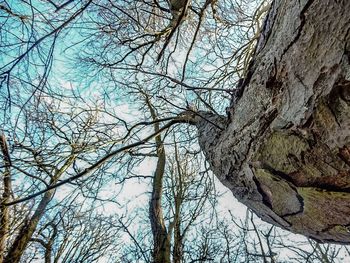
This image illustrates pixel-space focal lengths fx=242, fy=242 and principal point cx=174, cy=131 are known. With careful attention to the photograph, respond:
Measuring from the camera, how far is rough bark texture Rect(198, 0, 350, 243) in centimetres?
58

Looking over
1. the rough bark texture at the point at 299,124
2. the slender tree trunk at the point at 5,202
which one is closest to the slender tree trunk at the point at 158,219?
the slender tree trunk at the point at 5,202

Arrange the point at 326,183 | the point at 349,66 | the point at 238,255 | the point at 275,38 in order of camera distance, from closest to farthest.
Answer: the point at 349,66 → the point at 326,183 → the point at 275,38 → the point at 238,255

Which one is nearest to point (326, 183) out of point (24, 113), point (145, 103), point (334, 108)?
point (334, 108)

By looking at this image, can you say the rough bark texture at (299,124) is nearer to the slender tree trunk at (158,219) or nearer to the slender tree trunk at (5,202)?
the slender tree trunk at (5,202)

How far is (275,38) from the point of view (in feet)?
2.78

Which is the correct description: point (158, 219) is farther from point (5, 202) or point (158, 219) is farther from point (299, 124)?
point (299, 124)

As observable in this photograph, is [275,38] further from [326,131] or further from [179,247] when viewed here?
[179,247]

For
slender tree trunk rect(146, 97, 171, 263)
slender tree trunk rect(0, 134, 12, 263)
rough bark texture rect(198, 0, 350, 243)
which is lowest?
rough bark texture rect(198, 0, 350, 243)

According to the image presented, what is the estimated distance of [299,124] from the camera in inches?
26.1

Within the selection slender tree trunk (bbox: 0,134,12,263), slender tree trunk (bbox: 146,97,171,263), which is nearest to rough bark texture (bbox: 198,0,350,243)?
slender tree trunk (bbox: 0,134,12,263)

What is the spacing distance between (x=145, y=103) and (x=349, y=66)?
3.07 metres

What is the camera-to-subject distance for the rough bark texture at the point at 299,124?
58 cm

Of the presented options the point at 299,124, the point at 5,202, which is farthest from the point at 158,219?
the point at 299,124

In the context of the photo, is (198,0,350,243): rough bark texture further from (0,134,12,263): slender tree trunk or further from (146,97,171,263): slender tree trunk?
(146,97,171,263): slender tree trunk
